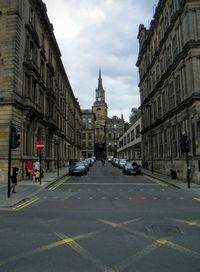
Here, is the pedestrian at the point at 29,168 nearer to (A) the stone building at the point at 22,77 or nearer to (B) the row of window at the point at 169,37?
(A) the stone building at the point at 22,77

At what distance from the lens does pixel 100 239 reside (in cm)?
702

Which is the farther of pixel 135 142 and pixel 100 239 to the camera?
pixel 135 142

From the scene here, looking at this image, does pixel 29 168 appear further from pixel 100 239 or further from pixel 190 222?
pixel 100 239

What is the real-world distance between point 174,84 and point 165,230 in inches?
922

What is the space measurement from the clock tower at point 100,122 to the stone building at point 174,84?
90074mm

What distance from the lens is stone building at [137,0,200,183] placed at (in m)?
23.9

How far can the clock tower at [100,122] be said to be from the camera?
134m

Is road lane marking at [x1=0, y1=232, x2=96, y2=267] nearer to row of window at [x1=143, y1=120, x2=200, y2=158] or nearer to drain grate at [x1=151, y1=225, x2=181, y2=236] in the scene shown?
drain grate at [x1=151, y1=225, x2=181, y2=236]

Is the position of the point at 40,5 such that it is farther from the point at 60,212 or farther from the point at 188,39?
the point at 60,212

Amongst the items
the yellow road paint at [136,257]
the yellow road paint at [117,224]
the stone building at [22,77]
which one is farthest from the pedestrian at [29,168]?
the yellow road paint at [136,257]

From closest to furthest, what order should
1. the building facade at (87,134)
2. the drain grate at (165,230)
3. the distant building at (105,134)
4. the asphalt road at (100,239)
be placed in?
1. the asphalt road at (100,239)
2. the drain grate at (165,230)
3. the building facade at (87,134)
4. the distant building at (105,134)

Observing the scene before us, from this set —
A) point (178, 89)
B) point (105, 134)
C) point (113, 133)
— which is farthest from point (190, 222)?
point (105, 134)

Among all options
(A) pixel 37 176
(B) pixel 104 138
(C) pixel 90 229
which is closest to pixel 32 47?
(A) pixel 37 176

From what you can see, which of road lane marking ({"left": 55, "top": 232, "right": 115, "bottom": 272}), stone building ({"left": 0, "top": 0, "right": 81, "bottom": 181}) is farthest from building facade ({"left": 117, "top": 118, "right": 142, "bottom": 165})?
road lane marking ({"left": 55, "top": 232, "right": 115, "bottom": 272})
